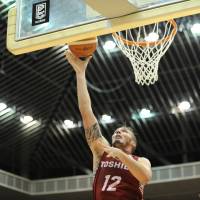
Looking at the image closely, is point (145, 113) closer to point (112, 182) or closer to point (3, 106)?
point (3, 106)

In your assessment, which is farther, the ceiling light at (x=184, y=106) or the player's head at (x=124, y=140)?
the ceiling light at (x=184, y=106)

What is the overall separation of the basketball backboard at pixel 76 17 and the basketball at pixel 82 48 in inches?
1.8

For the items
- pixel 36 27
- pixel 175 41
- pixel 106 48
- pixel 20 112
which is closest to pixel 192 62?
pixel 175 41

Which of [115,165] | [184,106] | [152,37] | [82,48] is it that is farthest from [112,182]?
[184,106]

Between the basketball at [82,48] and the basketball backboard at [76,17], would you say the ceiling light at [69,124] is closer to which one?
the basketball backboard at [76,17]

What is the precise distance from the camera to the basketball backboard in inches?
161

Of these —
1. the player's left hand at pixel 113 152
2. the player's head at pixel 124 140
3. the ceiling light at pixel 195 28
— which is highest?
the ceiling light at pixel 195 28

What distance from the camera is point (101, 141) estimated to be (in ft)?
13.6

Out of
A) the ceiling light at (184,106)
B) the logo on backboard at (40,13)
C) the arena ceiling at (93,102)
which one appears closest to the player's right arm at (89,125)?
the logo on backboard at (40,13)

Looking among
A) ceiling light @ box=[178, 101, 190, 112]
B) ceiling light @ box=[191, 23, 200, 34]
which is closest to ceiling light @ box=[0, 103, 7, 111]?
ceiling light @ box=[178, 101, 190, 112]

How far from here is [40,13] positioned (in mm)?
4613

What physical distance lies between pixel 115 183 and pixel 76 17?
149 cm

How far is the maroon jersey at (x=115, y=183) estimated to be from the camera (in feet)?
12.5

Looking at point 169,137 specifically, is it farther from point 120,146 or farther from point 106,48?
point 120,146
